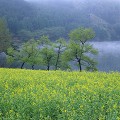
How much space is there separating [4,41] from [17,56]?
14226 mm

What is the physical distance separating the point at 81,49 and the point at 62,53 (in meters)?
6.13

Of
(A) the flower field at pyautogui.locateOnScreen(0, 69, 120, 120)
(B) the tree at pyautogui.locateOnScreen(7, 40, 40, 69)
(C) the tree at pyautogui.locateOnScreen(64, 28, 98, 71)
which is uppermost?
(A) the flower field at pyautogui.locateOnScreen(0, 69, 120, 120)

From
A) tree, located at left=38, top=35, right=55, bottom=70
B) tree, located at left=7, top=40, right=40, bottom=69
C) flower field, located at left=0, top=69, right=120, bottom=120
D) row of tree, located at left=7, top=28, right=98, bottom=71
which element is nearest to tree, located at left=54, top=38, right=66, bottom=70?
row of tree, located at left=7, top=28, right=98, bottom=71

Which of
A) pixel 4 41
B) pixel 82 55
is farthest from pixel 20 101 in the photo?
pixel 4 41

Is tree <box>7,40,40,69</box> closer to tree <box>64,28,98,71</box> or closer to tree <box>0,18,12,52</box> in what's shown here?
tree <box>64,28,98,71</box>

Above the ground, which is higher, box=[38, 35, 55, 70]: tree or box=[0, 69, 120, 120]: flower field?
box=[0, 69, 120, 120]: flower field

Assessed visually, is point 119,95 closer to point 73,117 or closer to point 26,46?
Result: point 73,117

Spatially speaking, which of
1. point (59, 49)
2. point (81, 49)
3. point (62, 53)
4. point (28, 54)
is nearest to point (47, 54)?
point (59, 49)

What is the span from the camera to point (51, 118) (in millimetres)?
10656

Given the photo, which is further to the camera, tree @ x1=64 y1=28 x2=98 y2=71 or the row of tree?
the row of tree

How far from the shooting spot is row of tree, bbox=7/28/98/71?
66.8 m

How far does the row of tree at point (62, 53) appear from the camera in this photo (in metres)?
66.8

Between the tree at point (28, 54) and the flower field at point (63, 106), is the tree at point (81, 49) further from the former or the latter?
the flower field at point (63, 106)

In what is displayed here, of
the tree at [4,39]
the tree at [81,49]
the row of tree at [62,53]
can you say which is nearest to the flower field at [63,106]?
the row of tree at [62,53]
